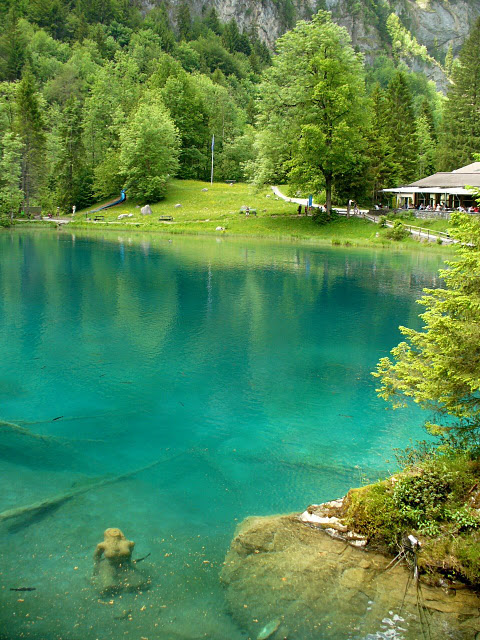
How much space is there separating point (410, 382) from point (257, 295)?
61.5 feet

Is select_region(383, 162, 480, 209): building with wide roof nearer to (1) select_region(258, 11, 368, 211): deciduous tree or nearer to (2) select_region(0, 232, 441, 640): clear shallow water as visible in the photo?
(1) select_region(258, 11, 368, 211): deciduous tree

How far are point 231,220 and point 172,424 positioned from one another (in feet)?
159

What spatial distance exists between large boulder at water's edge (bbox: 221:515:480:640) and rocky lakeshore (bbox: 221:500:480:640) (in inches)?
0.4

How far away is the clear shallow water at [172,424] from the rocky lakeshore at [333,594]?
382 mm

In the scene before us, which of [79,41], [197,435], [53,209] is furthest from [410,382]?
[79,41]

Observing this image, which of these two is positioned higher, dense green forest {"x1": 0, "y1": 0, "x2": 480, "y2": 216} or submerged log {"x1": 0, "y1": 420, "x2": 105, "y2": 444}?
dense green forest {"x1": 0, "y1": 0, "x2": 480, "y2": 216}

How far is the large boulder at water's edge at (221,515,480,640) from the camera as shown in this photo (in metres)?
6.61

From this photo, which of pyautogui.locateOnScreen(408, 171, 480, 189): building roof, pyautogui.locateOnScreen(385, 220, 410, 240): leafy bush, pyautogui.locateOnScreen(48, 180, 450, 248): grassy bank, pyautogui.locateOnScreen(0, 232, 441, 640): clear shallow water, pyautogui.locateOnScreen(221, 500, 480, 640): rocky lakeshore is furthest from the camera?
pyautogui.locateOnScreen(408, 171, 480, 189): building roof

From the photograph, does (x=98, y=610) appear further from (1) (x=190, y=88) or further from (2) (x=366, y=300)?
(1) (x=190, y=88)

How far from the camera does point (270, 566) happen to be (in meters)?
7.66

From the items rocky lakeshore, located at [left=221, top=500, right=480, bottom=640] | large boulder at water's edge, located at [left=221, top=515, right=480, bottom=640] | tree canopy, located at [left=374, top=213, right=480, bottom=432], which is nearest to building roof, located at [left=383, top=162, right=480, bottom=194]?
tree canopy, located at [left=374, top=213, right=480, bottom=432]

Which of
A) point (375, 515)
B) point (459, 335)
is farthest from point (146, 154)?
point (375, 515)

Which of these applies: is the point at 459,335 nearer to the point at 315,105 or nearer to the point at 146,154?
the point at 315,105

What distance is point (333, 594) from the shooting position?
23.4 feet
